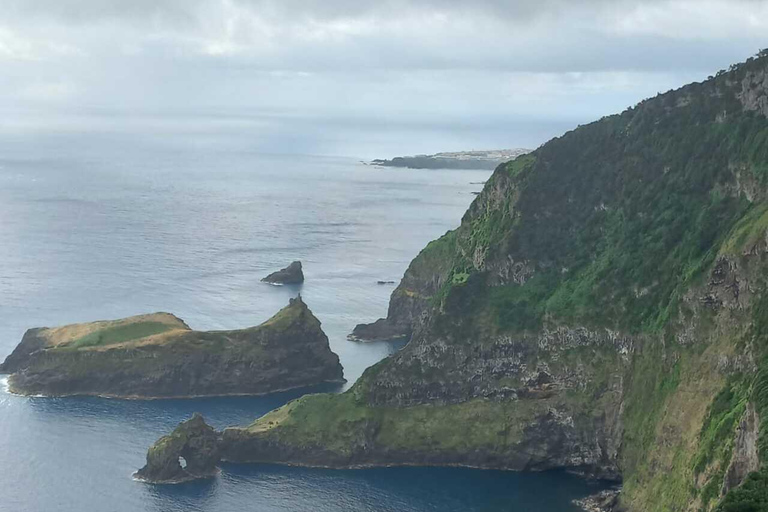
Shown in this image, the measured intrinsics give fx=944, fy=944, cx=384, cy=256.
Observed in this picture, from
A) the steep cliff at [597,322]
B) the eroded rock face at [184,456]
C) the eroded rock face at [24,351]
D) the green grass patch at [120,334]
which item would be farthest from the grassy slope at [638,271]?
the eroded rock face at [24,351]

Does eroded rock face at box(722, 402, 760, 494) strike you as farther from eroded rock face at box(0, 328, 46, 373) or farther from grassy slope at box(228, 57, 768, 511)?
eroded rock face at box(0, 328, 46, 373)

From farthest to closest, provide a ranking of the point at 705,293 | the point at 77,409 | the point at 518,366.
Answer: the point at 77,409, the point at 518,366, the point at 705,293

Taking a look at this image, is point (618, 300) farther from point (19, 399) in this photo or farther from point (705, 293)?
point (19, 399)

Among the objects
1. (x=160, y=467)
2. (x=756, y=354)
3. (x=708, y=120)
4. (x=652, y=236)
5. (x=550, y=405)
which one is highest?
(x=708, y=120)

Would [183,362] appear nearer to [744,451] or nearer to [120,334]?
[120,334]

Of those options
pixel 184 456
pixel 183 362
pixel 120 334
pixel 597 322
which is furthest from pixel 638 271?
pixel 120 334

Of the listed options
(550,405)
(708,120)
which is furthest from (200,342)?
(708,120)

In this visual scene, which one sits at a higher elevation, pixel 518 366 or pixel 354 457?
pixel 518 366

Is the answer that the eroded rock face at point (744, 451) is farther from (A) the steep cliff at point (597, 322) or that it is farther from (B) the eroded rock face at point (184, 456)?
(B) the eroded rock face at point (184, 456)
